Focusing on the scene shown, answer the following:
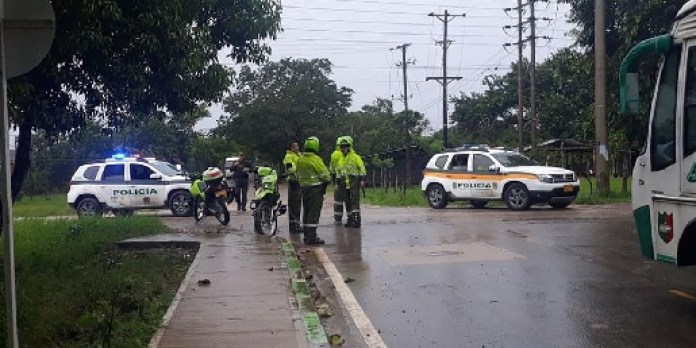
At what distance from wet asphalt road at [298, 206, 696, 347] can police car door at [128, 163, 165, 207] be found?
9254 mm

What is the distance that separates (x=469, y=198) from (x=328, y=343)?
1649 centimetres

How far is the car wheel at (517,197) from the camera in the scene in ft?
70.2

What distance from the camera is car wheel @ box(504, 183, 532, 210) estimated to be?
70.2 ft

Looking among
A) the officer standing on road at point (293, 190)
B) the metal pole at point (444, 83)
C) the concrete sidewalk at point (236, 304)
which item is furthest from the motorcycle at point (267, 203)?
the metal pole at point (444, 83)

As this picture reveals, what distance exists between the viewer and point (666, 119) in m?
7.38

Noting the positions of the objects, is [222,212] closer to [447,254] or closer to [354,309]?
[447,254]

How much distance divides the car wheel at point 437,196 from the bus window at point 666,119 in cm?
1565

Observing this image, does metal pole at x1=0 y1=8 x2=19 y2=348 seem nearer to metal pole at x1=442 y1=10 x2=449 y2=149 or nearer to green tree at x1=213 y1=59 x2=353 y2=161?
metal pole at x1=442 y1=10 x2=449 y2=149

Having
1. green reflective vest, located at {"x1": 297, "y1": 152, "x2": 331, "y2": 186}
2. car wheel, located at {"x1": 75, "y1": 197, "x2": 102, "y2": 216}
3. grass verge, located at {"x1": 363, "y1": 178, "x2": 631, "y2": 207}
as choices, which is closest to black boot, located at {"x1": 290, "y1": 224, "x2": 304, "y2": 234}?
green reflective vest, located at {"x1": 297, "y1": 152, "x2": 331, "y2": 186}

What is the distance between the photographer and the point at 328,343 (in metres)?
6.68

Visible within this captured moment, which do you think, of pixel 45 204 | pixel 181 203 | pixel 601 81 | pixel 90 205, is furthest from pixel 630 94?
pixel 45 204

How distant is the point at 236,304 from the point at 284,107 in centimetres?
5409

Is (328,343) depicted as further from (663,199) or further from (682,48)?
(682,48)

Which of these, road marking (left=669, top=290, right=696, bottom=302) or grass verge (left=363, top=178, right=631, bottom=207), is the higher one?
grass verge (left=363, top=178, right=631, bottom=207)
